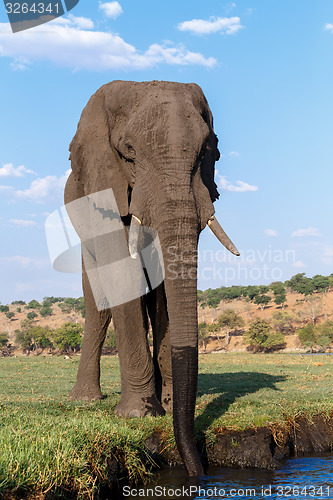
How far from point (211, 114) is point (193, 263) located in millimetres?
3133

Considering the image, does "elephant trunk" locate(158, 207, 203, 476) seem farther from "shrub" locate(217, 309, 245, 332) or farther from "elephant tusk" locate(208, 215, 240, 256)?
"shrub" locate(217, 309, 245, 332)

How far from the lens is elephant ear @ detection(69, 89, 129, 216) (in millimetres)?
8000

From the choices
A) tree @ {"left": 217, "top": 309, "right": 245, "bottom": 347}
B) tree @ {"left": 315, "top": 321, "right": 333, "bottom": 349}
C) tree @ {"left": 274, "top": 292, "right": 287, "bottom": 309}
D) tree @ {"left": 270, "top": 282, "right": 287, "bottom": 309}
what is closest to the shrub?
tree @ {"left": 217, "top": 309, "right": 245, "bottom": 347}

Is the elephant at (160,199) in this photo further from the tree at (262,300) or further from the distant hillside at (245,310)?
the tree at (262,300)

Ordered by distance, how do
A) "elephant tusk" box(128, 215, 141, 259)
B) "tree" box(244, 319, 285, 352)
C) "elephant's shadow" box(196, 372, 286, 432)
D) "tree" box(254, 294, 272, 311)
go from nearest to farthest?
"elephant tusk" box(128, 215, 141, 259), "elephant's shadow" box(196, 372, 286, 432), "tree" box(244, 319, 285, 352), "tree" box(254, 294, 272, 311)

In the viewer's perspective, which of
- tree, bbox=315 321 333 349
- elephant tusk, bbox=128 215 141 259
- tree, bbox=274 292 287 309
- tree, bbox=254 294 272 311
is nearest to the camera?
elephant tusk, bbox=128 215 141 259

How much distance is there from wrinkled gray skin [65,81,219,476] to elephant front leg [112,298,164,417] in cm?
1

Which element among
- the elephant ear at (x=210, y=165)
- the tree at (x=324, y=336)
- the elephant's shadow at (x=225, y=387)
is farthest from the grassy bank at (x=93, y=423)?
the tree at (x=324, y=336)

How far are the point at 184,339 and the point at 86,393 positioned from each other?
457 centimetres

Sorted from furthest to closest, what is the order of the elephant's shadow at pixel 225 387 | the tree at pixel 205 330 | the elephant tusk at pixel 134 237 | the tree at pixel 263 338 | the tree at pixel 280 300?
1. the tree at pixel 280 300
2. the tree at pixel 205 330
3. the tree at pixel 263 338
4. the elephant's shadow at pixel 225 387
5. the elephant tusk at pixel 134 237

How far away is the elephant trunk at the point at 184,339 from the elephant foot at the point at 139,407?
1.61m

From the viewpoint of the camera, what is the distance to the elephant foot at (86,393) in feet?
33.8

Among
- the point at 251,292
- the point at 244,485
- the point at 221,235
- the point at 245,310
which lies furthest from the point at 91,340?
the point at 251,292

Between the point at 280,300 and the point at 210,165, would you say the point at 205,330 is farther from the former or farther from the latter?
the point at 210,165
